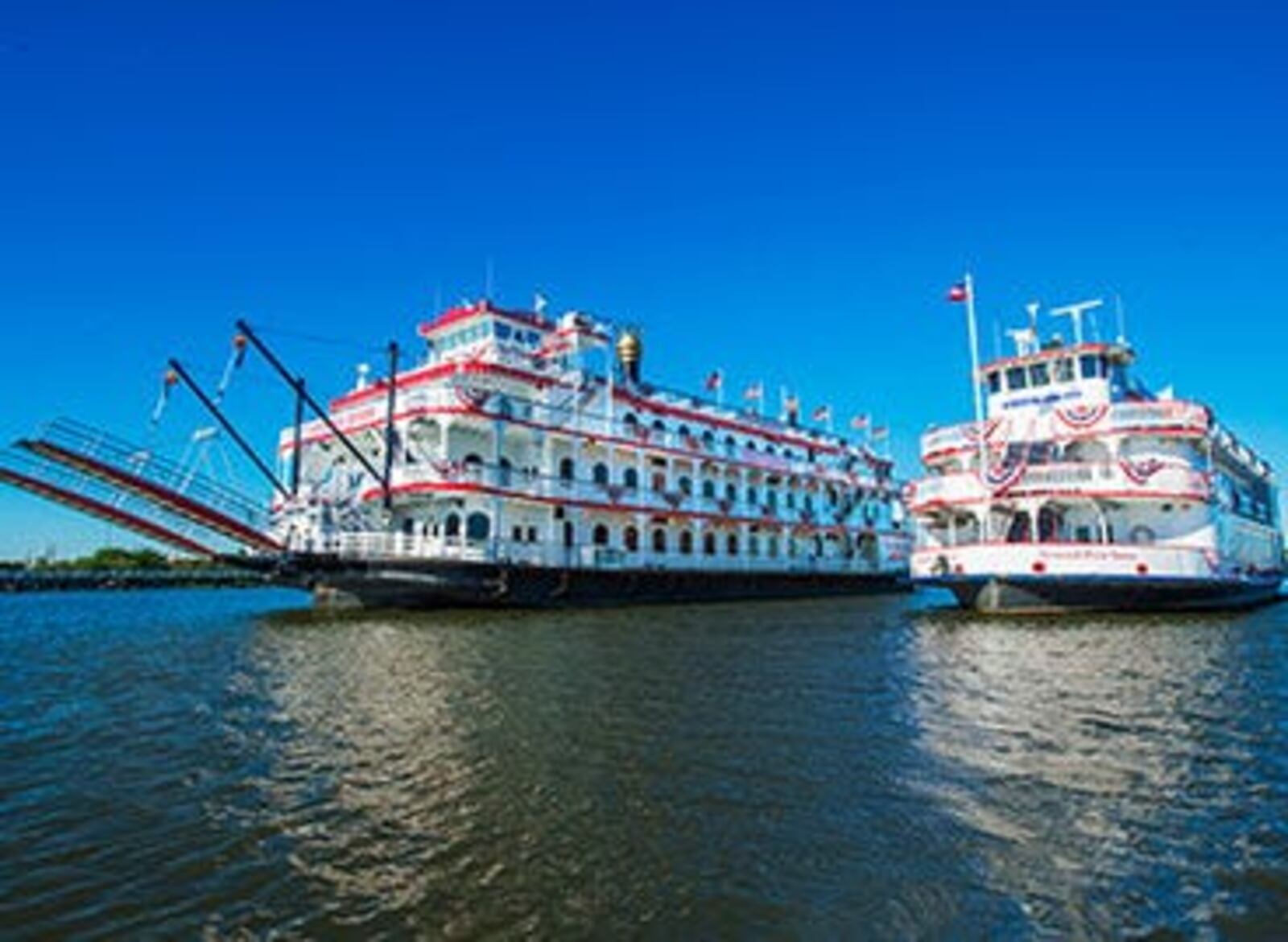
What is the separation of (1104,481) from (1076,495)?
3.10ft

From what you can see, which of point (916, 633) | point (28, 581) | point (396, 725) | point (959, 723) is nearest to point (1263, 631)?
point (916, 633)

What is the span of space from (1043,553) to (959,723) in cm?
1653

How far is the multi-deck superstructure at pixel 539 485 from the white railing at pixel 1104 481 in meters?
13.9

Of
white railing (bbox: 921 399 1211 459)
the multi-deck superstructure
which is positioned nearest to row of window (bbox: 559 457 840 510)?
the multi-deck superstructure

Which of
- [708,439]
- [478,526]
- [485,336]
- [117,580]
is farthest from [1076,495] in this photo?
[117,580]

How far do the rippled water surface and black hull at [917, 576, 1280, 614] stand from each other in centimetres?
969

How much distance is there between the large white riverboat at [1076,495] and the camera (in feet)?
81.8

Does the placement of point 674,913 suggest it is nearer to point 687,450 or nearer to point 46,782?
point 46,782

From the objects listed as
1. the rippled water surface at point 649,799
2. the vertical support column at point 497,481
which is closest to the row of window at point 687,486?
the vertical support column at point 497,481

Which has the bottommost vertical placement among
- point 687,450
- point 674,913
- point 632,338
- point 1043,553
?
point 674,913

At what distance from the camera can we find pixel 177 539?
25.2 meters

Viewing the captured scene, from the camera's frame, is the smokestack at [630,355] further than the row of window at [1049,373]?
Yes

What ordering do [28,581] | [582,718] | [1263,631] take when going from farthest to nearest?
[28,581] → [1263,631] → [582,718]

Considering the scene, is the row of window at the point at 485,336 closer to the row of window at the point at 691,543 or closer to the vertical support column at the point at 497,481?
the vertical support column at the point at 497,481
